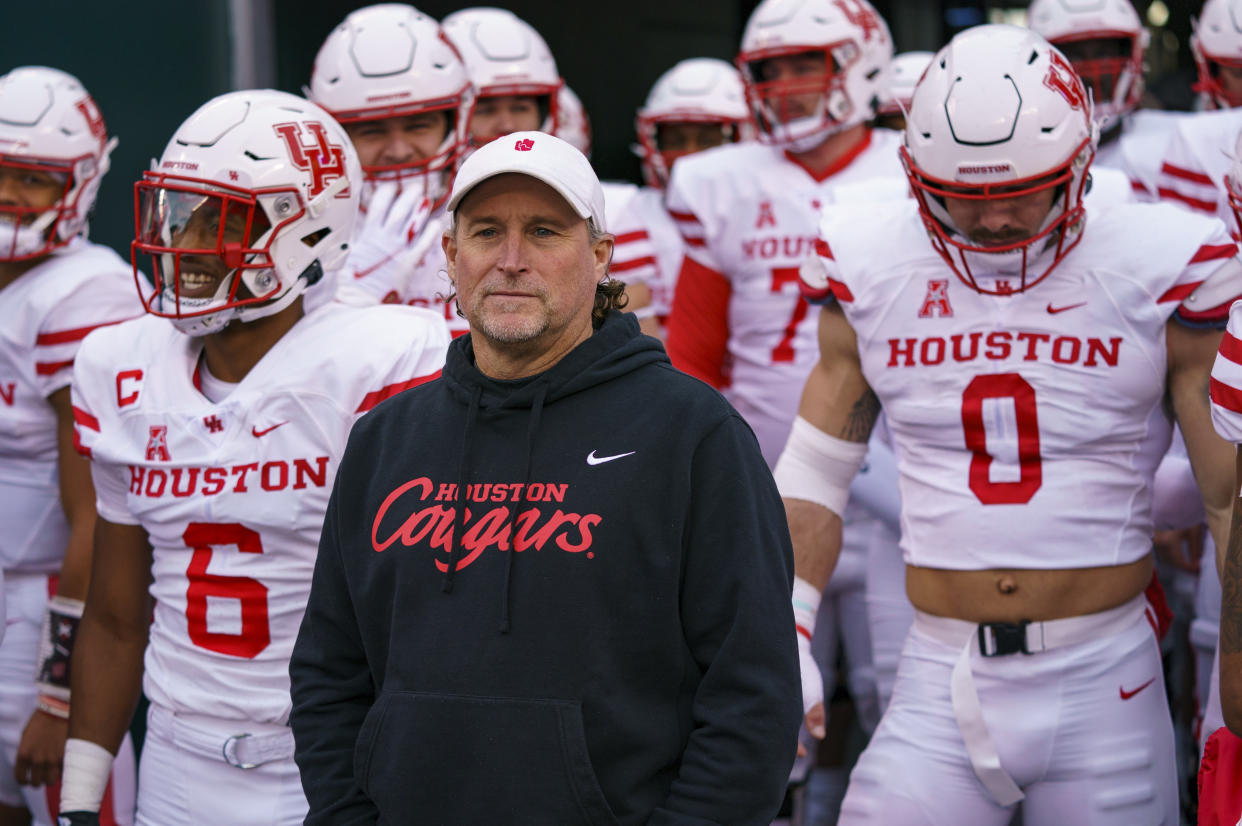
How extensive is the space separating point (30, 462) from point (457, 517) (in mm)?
2240

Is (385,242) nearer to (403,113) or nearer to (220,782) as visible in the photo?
(403,113)

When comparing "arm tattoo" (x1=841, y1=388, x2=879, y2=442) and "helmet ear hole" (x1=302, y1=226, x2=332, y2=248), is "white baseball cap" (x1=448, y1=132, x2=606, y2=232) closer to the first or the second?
"helmet ear hole" (x1=302, y1=226, x2=332, y2=248)

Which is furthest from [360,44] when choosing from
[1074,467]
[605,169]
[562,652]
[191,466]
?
[605,169]

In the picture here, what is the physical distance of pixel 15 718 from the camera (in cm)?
373

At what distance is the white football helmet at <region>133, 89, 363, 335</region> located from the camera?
294 cm

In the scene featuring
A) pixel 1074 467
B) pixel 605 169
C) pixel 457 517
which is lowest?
pixel 605 169

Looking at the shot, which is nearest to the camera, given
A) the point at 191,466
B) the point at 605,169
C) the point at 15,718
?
the point at 191,466

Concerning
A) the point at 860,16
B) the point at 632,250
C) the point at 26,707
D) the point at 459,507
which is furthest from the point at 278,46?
the point at 459,507

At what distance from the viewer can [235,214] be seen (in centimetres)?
301

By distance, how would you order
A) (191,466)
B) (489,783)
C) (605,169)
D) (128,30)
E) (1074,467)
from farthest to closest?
(605,169) → (128,30) → (1074,467) → (191,466) → (489,783)

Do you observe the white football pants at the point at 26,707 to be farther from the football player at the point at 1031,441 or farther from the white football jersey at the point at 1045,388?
the white football jersey at the point at 1045,388

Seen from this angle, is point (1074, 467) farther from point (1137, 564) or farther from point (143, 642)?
point (143, 642)

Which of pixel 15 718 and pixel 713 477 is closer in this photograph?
pixel 713 477

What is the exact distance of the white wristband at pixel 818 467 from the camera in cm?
327
